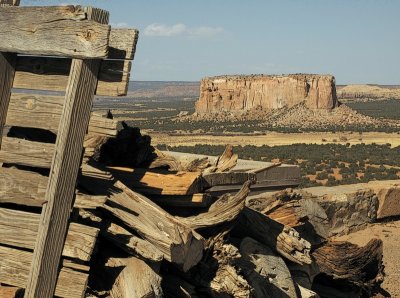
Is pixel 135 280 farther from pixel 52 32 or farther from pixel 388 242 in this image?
pixel 388 242

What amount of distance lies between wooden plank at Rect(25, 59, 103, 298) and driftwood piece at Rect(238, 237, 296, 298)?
1.60m

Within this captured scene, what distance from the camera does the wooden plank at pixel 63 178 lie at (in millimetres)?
3156

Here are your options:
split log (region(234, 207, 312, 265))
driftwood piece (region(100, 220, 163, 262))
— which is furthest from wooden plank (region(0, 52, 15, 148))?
split log (region(234, 207, 312, 265))

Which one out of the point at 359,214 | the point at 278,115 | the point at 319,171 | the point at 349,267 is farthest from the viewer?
the point at 278,115

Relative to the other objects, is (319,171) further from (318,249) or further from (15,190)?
(15,190)

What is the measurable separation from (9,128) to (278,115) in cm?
8453

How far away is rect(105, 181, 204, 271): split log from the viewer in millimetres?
3469

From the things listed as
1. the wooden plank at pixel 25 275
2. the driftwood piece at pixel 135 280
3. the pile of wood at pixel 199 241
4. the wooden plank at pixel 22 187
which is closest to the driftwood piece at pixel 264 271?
the pile of wood at pixel 199 241

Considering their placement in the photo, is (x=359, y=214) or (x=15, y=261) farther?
(x=359, y=214)

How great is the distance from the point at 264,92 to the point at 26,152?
92.3m

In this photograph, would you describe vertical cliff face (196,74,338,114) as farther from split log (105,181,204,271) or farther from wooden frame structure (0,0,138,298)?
wooden frame structure (0,0,138,298)

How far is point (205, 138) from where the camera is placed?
192 ft

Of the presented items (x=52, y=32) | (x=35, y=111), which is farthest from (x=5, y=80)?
(x=52, y=32)

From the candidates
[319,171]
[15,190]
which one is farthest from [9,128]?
[319,171]
